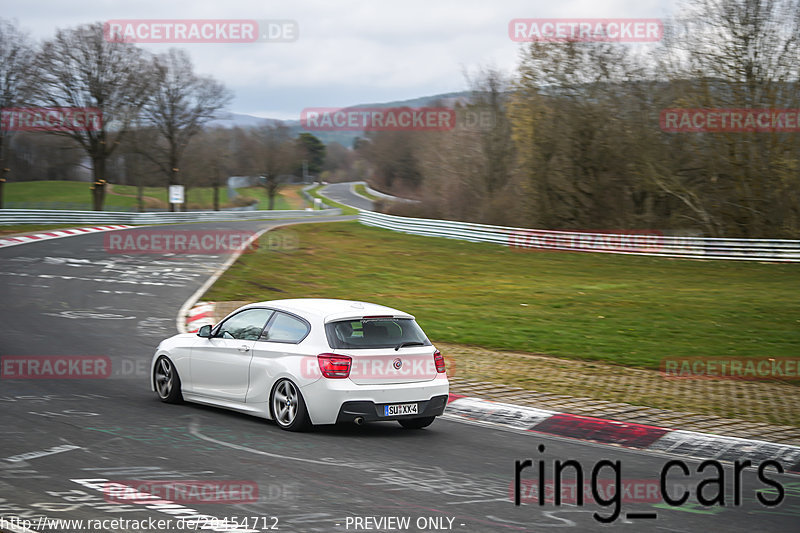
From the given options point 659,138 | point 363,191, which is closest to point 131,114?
point 659,138

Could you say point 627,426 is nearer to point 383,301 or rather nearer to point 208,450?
point 208,450

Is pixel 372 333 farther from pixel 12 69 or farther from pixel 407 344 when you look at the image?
pixel 12 69

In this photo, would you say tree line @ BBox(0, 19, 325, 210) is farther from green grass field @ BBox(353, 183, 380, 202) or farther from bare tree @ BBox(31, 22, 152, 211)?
green grass field @ BBox(353, 183, 380, 202)

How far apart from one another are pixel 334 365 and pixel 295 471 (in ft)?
5.66

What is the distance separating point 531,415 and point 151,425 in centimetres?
470

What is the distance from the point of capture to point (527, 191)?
46.3 m

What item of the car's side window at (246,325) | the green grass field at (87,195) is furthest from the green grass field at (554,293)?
the green grass field at (87,195)

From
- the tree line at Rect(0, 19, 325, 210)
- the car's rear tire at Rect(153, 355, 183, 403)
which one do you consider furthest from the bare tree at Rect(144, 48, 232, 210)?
the car's rear tire at Rect(153, 355, 183, 403)

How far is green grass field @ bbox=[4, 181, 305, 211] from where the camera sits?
96438 millimetres

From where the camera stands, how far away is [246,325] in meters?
10.0

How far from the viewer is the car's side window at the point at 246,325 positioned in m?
9.86

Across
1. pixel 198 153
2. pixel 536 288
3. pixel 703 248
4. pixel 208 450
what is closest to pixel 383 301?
pixel 536 288

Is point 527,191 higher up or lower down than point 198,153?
lower down

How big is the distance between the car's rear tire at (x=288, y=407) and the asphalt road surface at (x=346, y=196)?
92.5m
